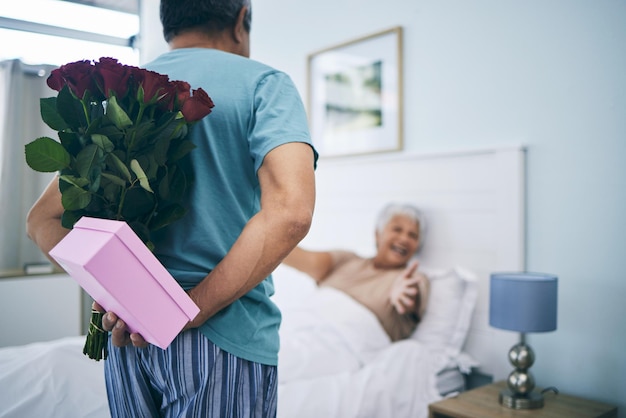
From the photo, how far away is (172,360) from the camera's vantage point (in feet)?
2.90

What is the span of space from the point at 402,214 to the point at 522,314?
2.68 feet

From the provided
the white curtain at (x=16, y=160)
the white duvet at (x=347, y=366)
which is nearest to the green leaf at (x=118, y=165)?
the white duvet at (x=347, y=366)

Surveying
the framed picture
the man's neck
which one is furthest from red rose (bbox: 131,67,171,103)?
the framed picture

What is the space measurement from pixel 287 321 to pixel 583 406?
4.08ft

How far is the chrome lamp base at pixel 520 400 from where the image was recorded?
205cm

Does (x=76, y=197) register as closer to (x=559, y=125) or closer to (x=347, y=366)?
(x=347, y=366)

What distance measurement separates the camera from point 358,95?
3.14 meters

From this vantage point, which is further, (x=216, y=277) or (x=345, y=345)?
(x=345, y=345)

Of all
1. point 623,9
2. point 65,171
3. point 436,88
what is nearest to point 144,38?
point 436,88

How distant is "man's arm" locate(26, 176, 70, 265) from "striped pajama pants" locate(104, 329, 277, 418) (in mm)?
248

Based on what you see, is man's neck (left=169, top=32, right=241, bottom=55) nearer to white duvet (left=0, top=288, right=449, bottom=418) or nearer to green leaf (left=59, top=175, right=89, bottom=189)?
green leaf (left=59, top=175, right=89, bottom=189)

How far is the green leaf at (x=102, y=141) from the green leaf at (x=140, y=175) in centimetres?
4

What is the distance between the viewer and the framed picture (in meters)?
2.94

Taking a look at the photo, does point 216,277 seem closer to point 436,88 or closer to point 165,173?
point 165,173
